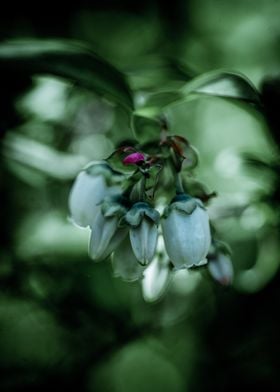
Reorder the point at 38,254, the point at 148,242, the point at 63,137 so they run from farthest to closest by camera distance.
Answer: the point at 63,137 < the point at 38,254 < the point at 148,242

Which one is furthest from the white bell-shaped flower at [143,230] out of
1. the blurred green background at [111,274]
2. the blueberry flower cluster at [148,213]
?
the blurred green background at [111,274]

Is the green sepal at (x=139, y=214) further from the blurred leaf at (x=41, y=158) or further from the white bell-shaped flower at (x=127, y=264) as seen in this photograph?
the blurred leaf at (x=41, y=158)

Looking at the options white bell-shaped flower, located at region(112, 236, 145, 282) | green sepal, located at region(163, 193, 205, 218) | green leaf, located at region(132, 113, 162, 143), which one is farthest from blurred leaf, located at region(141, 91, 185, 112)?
white bell-shaped flower, located at region(112, 236, 145, 282)

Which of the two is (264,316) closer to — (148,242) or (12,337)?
(12,337)

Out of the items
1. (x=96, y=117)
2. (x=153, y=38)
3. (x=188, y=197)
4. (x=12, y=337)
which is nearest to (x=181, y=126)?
(x=96, y=117)

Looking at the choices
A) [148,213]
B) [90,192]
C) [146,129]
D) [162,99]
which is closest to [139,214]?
[148,213]
